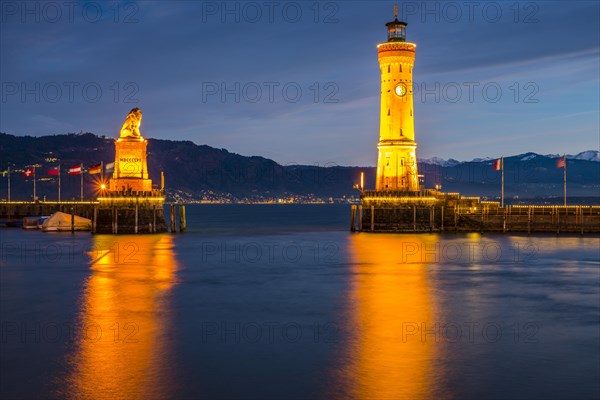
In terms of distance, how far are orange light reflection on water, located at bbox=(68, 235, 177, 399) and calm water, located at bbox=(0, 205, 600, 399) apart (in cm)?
12

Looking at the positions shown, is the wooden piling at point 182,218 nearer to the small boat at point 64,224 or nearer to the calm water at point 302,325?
the small boat at point 64,224

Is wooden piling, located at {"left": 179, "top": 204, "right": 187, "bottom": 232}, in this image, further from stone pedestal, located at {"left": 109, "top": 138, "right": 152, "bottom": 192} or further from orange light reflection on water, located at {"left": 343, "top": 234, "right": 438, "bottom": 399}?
orange light reflection on water, located at {"left": 343, "top": 234, "right": 438, "bottom": 399}

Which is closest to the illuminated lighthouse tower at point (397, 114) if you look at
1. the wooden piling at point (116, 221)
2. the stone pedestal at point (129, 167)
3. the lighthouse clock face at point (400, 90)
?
the lighthouse clock face at point (400, 90)

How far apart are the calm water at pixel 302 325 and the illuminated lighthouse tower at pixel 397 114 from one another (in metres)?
24.0

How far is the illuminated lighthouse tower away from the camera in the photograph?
303 feet

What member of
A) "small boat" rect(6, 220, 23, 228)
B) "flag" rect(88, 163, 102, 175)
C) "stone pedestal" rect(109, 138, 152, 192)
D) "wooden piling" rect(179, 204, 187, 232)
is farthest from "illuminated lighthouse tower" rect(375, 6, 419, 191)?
"small boat" rect(6, 220, 23, 228)

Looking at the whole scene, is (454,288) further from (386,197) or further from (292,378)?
(386,197)

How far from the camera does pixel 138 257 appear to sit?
225 ft

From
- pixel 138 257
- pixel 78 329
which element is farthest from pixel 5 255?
pixel 78 329

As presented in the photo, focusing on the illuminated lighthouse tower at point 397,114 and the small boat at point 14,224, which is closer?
the illuminated lighthouse tower at point 397,114

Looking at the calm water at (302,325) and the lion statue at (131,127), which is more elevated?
the lion statue at (131,127)

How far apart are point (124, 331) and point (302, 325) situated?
912 cm

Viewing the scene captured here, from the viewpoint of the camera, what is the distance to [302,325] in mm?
37188

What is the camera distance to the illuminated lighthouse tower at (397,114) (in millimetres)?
92438
